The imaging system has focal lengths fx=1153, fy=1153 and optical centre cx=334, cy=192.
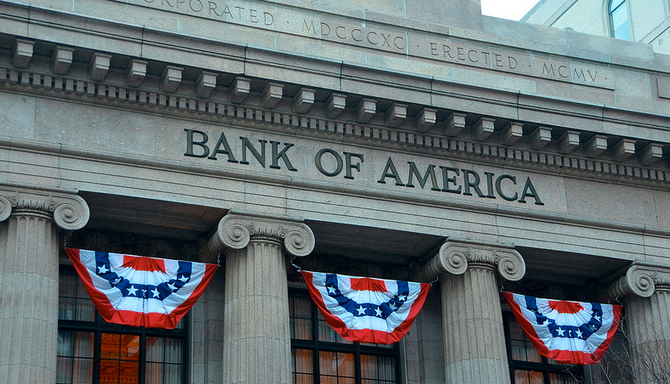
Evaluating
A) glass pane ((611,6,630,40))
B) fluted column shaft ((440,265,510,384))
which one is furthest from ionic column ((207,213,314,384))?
glass pane ((611,6,630,40))

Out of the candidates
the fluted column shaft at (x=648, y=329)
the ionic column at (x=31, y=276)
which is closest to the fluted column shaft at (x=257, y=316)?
the ionic column at (x=31, y=276)

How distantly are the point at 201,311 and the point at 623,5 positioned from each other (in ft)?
88.6

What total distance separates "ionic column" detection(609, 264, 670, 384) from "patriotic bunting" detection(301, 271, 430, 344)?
5.07m

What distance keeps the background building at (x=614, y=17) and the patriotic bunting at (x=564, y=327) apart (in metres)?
18.1

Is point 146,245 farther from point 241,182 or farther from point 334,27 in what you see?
point 334,27

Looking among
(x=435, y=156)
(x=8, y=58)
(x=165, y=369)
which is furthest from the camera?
(x=435, y=156)

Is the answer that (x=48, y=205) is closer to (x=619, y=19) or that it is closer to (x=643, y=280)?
(x=643, y=280)

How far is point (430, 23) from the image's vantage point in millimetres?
27062

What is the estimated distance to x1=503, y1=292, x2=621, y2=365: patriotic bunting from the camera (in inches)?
995

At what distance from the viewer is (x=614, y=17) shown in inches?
1795

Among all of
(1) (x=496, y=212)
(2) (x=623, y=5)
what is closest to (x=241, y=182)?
(1) (x=496, y=212)

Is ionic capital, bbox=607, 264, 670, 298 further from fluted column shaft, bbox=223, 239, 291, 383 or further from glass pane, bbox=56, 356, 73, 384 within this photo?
glass pane, bbox=56, 356, 73, 384

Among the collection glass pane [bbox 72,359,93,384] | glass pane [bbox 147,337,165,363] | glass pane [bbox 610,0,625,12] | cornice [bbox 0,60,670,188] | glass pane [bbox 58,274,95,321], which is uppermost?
glass pane [bbox 610,0,625,12]

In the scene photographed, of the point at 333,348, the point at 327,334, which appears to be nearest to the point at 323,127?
the point at 327,334
